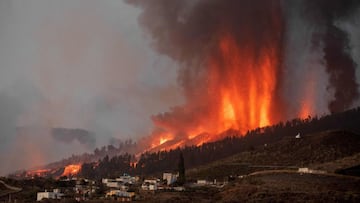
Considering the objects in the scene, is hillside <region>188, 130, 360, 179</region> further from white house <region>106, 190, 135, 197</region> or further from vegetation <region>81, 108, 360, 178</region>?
white house <region>106, 190, 135, 197</region>

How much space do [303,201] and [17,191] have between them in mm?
56313

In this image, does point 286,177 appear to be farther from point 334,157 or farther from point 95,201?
point 95,201

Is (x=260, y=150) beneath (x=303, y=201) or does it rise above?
above

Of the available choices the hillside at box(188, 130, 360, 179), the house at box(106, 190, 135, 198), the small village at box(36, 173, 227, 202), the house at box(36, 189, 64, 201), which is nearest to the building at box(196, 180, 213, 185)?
the small village at box(36, 173, 227, 202)

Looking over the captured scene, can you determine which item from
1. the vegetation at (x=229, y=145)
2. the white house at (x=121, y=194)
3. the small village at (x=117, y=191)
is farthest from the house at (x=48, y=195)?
the vegetation at (x=229, y=145)

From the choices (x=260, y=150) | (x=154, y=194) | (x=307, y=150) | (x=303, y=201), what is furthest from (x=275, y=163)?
(x=303, y=201)

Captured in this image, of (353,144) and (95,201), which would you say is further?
(353,144)

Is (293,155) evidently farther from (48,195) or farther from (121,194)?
(48,195)

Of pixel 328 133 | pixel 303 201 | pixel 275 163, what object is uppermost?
pixel 328 133

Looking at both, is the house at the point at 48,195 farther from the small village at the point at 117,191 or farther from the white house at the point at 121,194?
the white house at the point at 121,194

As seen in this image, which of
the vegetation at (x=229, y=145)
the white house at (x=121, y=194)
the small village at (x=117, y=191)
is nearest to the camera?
the small village at (x=117, y=191)

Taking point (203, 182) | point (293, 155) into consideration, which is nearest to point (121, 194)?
point (203, 182)

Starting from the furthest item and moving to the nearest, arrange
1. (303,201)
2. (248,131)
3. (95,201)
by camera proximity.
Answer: (248,131) → (95,201) → (303,201)

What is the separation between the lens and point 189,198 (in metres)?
77.3
